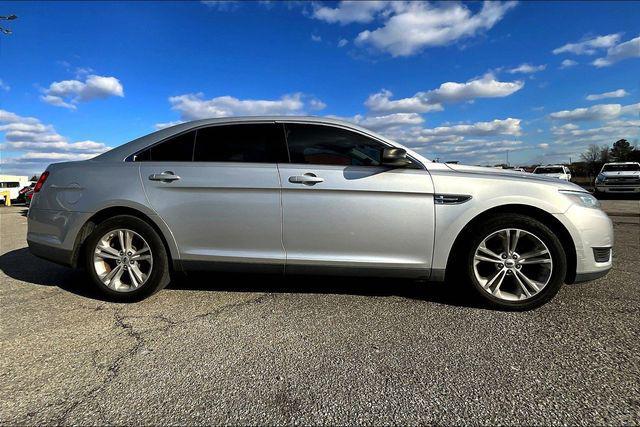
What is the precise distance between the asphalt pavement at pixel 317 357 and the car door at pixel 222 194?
0.45m

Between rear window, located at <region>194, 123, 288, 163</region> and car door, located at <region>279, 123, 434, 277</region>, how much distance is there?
25cm

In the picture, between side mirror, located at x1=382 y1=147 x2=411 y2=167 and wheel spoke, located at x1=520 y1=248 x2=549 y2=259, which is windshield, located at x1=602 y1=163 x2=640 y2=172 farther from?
side mirror, located at x1=382 y1=147 x2=411 y2=167

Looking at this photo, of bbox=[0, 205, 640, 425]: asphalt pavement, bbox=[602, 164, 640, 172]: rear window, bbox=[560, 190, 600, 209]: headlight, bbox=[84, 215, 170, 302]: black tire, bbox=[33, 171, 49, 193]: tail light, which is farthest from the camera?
bbox=[602, 164, 640, 172]: rear window

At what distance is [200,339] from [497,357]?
1.93 m

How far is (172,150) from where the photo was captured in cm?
359

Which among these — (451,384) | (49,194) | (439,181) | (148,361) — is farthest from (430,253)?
(49,194)

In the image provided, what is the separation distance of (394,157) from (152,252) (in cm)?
225

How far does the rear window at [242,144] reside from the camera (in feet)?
11.4

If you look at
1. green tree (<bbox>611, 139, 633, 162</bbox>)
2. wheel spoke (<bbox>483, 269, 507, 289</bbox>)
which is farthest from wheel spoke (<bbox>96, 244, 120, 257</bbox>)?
green tree (<bbox>611, 139, 633, 162</bbox>)

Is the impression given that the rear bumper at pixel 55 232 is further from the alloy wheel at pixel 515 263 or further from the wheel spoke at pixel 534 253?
the wheel spoke at pixel 534 253

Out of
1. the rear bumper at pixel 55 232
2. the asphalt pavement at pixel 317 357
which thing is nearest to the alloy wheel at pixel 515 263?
the asphalt pavement at pixel 317 357

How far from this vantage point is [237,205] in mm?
3375

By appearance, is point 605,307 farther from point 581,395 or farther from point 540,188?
point 581,395

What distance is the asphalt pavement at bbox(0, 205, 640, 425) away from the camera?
6.30 feet
